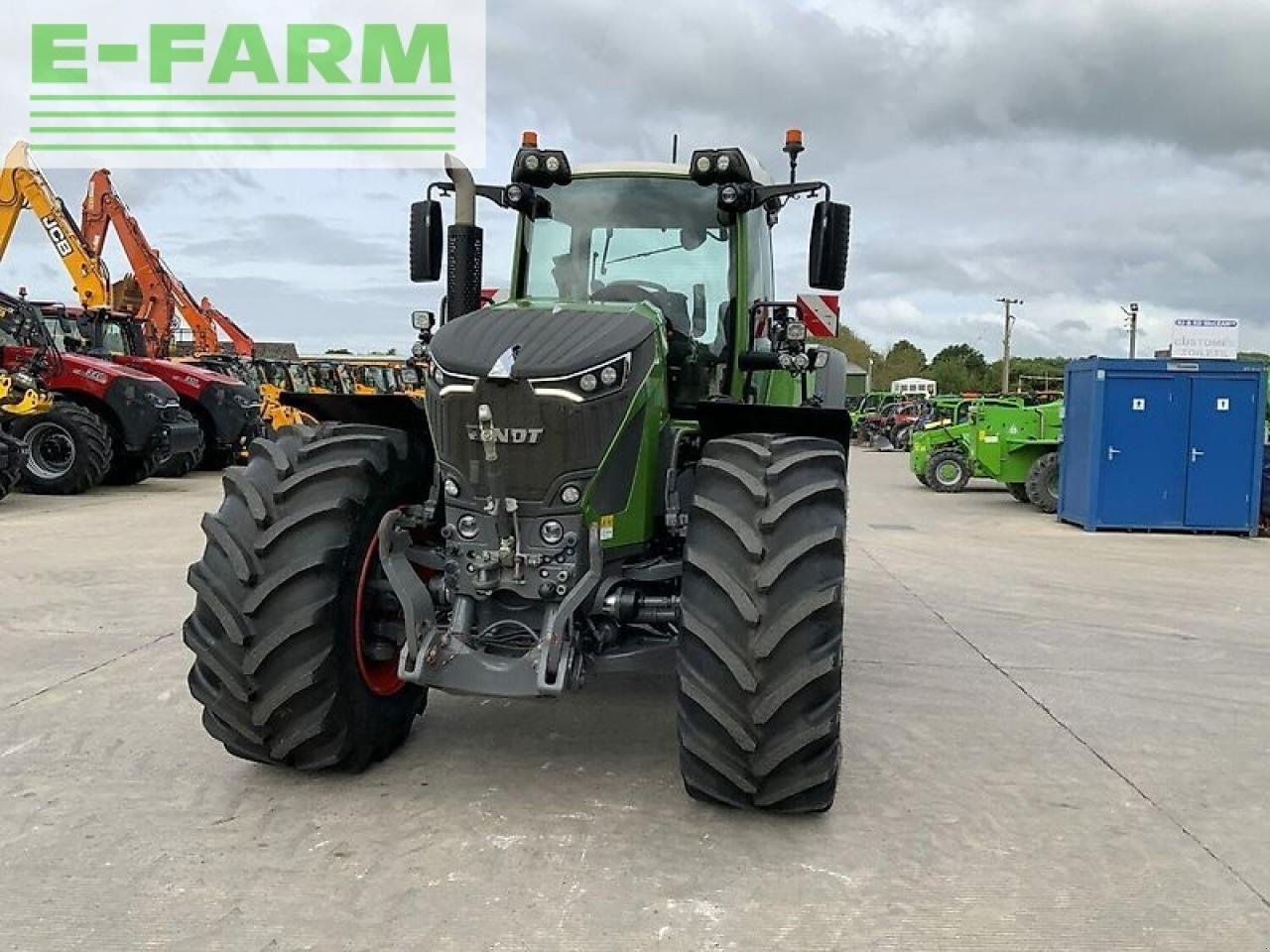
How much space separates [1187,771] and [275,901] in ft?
11.8

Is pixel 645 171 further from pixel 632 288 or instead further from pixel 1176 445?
pixel 1176 445

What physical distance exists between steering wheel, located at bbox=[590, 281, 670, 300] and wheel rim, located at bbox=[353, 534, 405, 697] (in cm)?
155

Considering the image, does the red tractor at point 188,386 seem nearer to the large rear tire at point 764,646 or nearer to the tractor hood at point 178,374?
the tractor hood at point 178,374

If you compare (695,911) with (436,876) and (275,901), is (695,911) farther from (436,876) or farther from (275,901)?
(275,901)

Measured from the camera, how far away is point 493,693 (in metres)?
3.74

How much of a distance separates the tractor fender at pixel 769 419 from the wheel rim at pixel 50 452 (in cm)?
1273

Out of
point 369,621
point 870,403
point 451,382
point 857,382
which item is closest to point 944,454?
point 369,621

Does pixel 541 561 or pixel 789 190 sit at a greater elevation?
pixel 789 190

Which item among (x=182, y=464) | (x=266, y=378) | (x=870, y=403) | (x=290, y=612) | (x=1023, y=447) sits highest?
(x=870, y=403)

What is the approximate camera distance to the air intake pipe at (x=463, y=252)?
478cm

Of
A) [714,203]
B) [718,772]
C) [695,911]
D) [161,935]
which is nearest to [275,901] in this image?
[161,935]

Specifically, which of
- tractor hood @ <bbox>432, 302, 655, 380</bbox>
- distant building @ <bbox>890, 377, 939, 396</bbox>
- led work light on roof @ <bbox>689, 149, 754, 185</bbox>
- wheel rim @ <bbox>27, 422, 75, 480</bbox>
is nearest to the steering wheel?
led work light on roof @ <bbox>689, 149, 754, 185</bbox>

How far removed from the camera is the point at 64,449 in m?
14.6

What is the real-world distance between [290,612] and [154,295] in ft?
72.5
